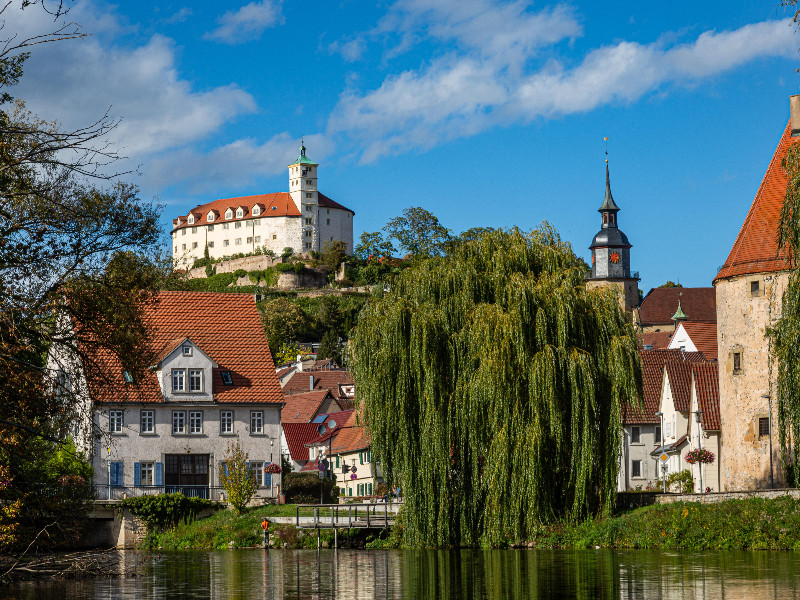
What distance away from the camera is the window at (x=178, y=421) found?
5288 cm

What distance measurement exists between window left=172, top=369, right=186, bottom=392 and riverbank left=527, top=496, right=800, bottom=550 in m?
24.1

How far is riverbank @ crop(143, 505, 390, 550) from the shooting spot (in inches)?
1672

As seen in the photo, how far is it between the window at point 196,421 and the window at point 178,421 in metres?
0.31

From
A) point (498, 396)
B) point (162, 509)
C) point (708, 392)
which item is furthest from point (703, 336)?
point (498, 396)

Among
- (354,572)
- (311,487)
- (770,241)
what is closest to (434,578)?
(354,572)

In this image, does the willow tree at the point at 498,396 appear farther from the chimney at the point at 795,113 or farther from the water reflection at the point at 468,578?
the chimney at the point at 795,113

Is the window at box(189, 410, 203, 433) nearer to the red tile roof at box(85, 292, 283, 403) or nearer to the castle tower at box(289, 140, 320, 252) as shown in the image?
the red tile roof at box(85, 292, 283, 403)

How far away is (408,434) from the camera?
115 feet

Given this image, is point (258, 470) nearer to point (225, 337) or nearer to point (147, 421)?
point (147, 421)

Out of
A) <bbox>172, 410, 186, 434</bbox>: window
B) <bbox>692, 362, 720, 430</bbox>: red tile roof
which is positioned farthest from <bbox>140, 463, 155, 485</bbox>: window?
<bbox>692, 362, 720, 430</bbox>: red tile roof

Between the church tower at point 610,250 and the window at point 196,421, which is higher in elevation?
the church tower at point 610,250

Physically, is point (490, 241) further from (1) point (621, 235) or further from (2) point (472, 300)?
(1) point (621, 235)

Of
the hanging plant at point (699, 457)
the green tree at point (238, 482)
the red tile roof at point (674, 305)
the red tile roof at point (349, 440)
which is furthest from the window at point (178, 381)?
the red tile roof at point (674, 305)

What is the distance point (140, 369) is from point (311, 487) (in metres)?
35.6
